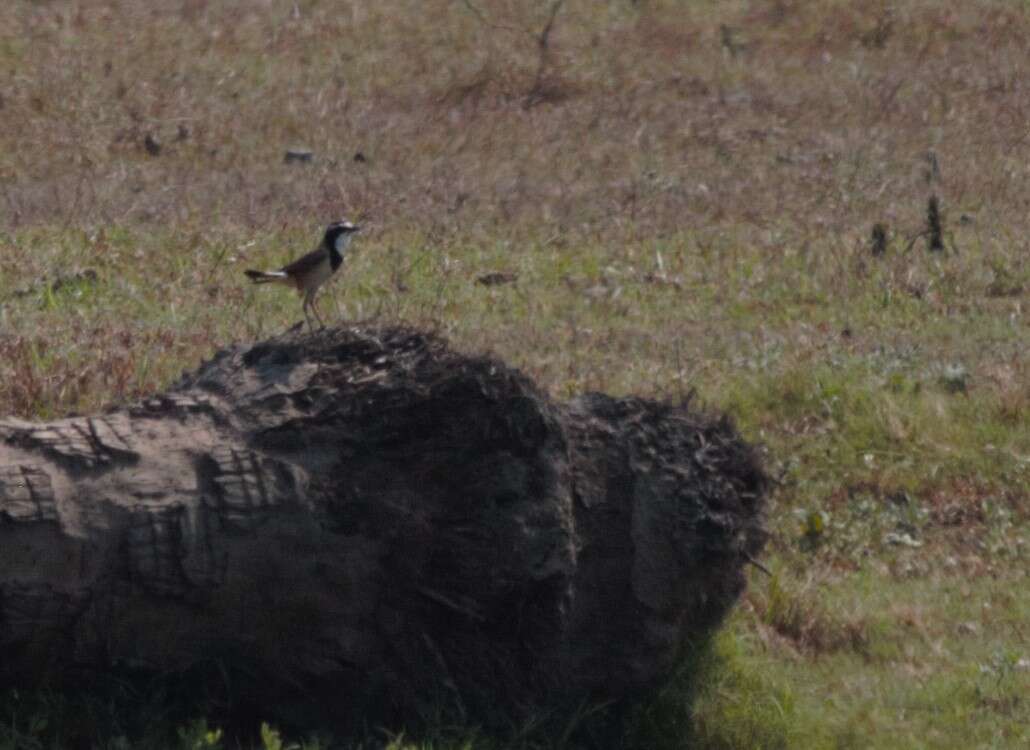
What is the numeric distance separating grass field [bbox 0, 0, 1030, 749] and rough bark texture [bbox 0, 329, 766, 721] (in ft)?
0.94

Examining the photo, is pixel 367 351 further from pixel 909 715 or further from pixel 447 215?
pixel 447 215

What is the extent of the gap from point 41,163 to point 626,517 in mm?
12217

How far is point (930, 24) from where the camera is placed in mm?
22016

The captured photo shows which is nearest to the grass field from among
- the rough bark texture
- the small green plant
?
the small green plant

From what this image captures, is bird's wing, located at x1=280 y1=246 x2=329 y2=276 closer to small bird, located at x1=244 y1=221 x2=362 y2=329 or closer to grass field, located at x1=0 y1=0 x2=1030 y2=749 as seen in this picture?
small bird, located at x1=244 y1=221 x2=362 y2=329

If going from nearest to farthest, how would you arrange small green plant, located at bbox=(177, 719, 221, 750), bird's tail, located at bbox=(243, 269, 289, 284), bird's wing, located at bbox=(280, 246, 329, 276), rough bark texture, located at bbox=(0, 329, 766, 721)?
1. small green plant, located at bbox=(177, 719, 221, 750)
2. rough bark texture, located at bbox=(0, 329, 766, 721)
3. bird's wing, located at bbox=(280, 246, 329, 276)
4. bird's tail, located at bbox=(243, 269, 289, 284)

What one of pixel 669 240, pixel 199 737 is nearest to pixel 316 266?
pixel 199 737

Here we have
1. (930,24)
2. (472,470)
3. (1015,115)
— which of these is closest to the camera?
(472,470)

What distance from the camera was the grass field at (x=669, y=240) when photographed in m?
7.98

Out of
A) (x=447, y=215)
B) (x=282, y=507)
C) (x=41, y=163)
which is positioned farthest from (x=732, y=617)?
(x=41, y=163)

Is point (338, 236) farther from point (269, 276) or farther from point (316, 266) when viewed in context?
point (269, 276)

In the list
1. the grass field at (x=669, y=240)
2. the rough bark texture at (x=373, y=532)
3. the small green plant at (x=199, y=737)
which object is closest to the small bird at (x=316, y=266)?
the grass field at (x=669, y=240)

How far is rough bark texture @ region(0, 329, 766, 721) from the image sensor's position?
5.60 metres

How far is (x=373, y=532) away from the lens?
5.96m
